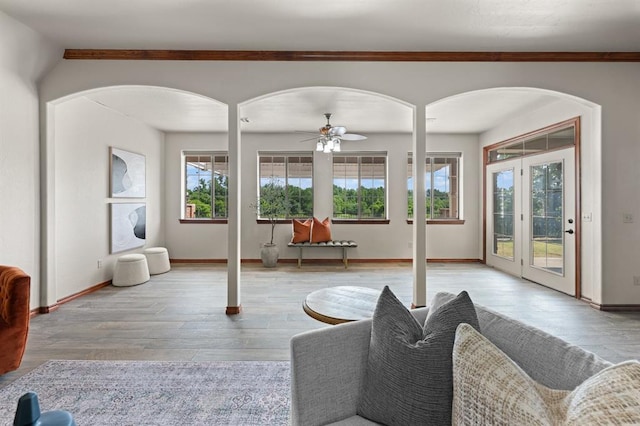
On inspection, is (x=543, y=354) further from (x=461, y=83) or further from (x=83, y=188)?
(x=83, y=188)

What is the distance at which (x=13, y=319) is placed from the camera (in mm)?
2260

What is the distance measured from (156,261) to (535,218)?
6409 mm

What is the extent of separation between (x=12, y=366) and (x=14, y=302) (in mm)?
462

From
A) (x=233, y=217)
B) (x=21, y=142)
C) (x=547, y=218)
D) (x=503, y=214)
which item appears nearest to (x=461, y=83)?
(x=547, y=218)

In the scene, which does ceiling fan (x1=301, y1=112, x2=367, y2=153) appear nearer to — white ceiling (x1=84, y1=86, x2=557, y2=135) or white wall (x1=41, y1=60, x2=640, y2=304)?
white ceiling (x1=84, y1=86, x2=557, y2=135)

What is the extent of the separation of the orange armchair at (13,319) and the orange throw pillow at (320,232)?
4.48 m

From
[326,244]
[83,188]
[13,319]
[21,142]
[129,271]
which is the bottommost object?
[129,271]

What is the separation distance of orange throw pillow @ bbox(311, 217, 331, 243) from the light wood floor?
1003 mm

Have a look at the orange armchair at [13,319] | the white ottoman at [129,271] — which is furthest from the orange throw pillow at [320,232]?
the orange armchair at [13,319]

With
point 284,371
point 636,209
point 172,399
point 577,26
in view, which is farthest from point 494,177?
point 172,399

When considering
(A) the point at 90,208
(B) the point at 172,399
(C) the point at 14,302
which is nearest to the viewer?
(B) the point at 172,399

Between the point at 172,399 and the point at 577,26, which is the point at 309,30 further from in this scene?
the point at 172,399

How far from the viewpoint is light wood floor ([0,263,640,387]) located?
2.71 meters

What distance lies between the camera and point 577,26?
9.73 feet
